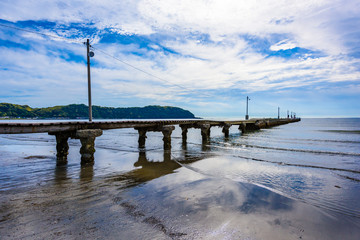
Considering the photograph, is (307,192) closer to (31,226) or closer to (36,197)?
(31,226)

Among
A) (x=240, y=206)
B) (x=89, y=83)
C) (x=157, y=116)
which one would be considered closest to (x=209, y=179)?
(x=240, y=206)

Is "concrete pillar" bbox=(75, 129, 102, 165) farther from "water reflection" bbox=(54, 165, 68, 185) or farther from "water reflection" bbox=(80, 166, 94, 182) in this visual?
"water reflection" bbox=(54, 165, 68, 185)

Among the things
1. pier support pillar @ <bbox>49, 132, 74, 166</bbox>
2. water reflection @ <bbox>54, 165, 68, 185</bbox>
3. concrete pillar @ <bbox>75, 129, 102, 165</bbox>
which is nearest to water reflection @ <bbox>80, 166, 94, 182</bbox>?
water reflection @ <bbox>54, 165, 68, 185</bbox>

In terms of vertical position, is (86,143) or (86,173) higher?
(86,143)

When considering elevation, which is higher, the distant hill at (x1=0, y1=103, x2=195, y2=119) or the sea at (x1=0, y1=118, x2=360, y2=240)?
the distant hill at (x1=0, y1=103, x2=195, y2=119)

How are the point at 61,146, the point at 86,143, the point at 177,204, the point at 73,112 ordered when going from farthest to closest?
the point at 73,112
the point at 61,146
the point at 86,143
the point at 177,204

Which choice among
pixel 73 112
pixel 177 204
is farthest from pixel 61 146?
pixel 73 112

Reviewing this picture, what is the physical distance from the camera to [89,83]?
13.2 m

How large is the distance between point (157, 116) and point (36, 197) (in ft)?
538

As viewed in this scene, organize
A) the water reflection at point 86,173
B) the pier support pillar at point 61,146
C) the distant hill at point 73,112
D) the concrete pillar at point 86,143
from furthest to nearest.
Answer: the distant hill at point 73,112 → the pier support pillar at point 61,146 → the concrete pillar at point 86,143 → the water reflection at point 86,173

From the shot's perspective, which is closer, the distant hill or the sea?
the sea

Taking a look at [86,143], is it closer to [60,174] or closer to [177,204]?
[60,174]

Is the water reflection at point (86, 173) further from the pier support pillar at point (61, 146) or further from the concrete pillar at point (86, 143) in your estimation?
the pier support pillar at point (61, 146)

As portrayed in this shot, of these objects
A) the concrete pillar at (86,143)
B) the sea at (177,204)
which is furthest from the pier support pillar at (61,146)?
the sea at (177,204)
